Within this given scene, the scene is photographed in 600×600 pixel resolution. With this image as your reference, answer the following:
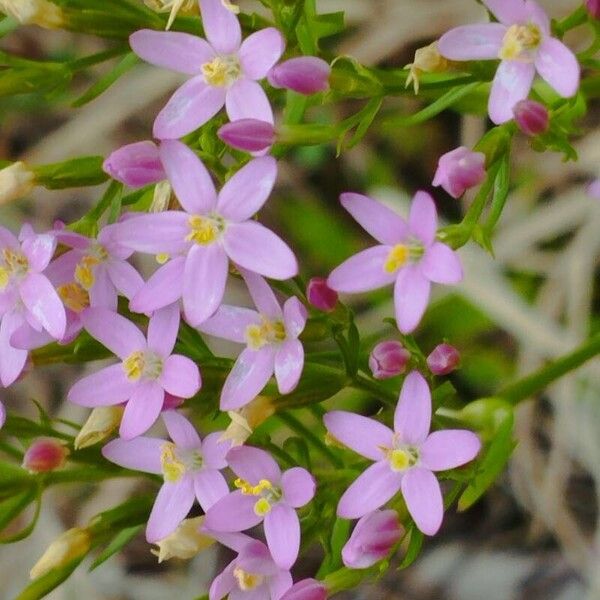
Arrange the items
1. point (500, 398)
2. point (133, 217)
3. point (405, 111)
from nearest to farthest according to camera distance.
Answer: point (133, 217) < point (500, 398) < point (405, 111)

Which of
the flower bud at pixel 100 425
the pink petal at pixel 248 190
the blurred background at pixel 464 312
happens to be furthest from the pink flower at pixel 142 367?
the blurred background at pixel 464 312

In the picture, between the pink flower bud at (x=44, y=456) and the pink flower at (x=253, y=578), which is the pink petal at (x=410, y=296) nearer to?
the pink flower at (x=253, y=578)

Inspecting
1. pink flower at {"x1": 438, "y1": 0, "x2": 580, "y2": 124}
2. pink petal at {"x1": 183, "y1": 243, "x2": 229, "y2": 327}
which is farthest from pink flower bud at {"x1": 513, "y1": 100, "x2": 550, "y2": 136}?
pink petal at {"x1": 183, "y1": 243, "x2": 229, "y2": 327}

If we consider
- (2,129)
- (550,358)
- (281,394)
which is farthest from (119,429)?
(2,129)

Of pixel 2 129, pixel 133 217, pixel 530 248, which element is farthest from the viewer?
pixel 2 129

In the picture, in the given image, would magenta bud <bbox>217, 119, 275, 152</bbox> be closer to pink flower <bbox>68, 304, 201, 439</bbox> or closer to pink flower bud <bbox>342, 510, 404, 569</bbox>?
pink flower <bbox>68, 304, 201, 439</bbox>

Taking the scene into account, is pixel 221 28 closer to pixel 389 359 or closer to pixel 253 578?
pixel 389 359

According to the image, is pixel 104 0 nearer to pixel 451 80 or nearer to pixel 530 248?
pixel 451 80

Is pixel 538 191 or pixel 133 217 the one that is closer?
pixel 133 217

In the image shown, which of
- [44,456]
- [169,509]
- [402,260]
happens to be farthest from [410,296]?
[44,456]
